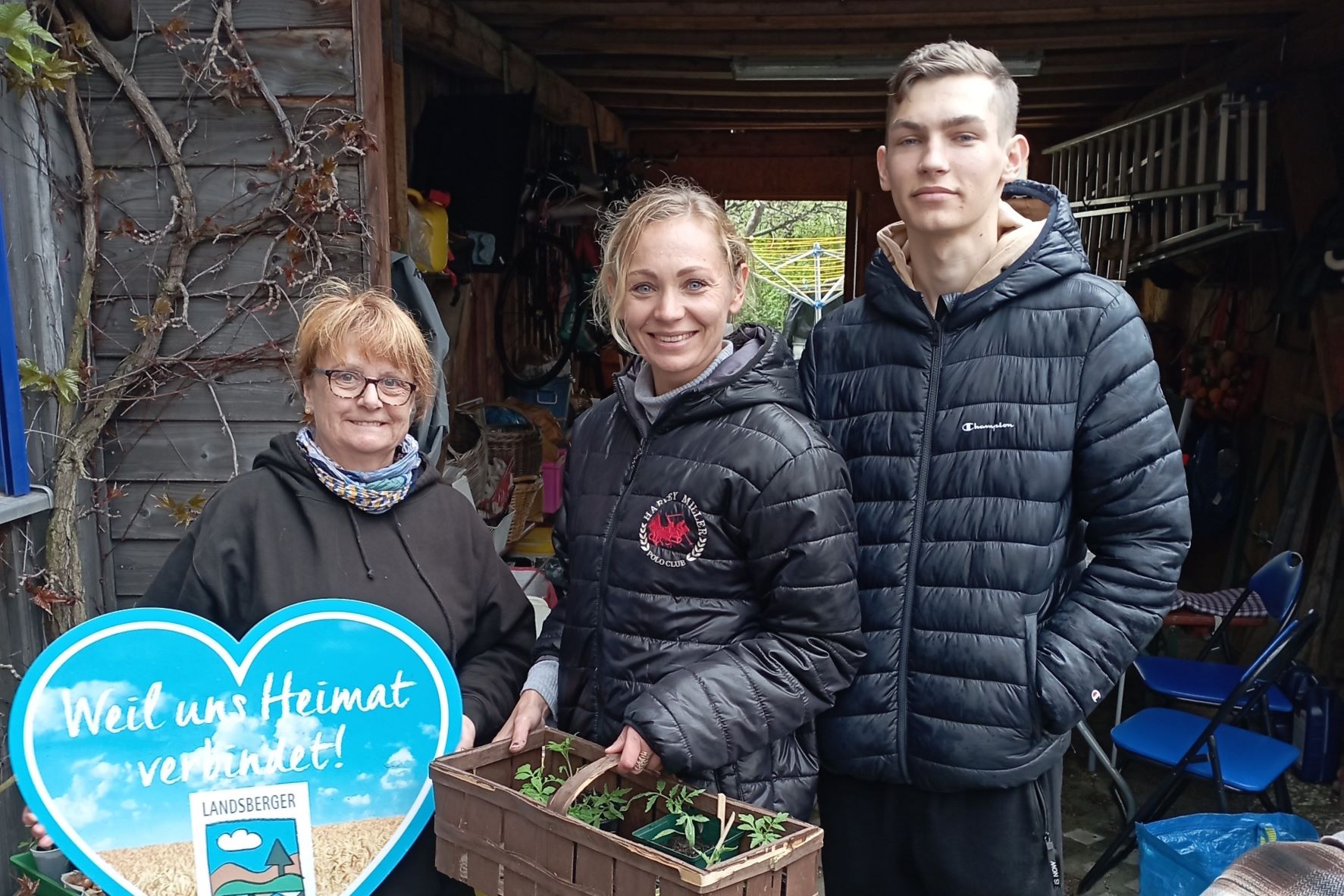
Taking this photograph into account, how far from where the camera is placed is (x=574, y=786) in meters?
1.42

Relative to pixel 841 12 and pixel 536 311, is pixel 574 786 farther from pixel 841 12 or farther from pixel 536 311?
pixel 536 311

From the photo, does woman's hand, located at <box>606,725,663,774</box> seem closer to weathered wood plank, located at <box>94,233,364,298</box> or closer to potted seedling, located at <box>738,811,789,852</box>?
potted seedling, located at <box>738,811,789,852</box>

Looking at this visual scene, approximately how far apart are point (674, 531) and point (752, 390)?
25 cm

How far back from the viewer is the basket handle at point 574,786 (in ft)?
4.59

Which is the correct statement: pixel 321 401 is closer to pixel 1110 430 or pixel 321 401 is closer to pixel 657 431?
pixel 657 431

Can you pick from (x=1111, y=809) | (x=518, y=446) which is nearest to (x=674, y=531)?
(x=1111, y=809)

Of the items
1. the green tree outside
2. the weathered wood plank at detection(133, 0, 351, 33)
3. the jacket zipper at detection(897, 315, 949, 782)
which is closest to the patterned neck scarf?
the jacket zipper at detection(897, 315, 949, 782)

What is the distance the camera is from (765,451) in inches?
64.0

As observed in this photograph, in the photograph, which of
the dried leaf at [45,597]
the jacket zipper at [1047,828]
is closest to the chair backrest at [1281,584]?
the jacket zipper at [1047,828]

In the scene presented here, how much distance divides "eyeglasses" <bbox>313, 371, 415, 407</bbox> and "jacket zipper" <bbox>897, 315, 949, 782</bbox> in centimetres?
91

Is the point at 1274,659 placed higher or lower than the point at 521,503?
lower

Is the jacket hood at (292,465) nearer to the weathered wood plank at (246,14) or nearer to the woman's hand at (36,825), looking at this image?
the woman's hand at (36,825)

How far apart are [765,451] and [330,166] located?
6.13 feet

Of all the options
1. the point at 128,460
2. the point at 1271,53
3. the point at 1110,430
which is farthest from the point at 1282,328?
the point at 128,460
